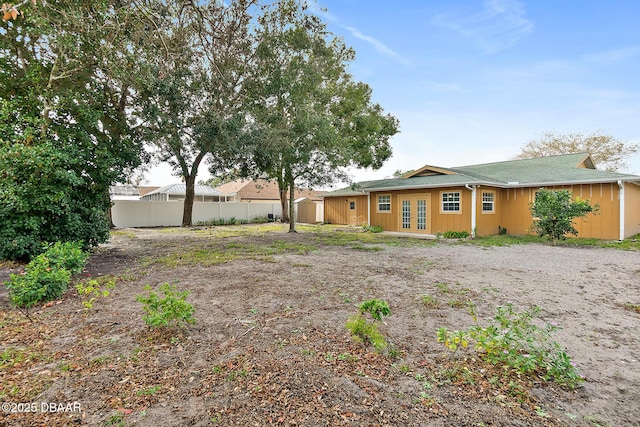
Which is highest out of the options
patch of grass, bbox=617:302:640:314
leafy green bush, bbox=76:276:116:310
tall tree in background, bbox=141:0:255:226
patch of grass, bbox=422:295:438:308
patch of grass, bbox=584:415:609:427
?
tall tree in background, bbox=141:0:255:226

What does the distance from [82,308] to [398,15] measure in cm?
895

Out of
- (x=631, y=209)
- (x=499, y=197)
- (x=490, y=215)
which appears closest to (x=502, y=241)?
(x=490, y=215)

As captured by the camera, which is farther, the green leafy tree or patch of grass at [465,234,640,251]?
the green leafy tree

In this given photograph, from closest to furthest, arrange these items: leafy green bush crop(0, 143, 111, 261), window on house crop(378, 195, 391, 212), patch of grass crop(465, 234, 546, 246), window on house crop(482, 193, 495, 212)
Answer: leafy green bush crop(0, 143, 111, 261), patch of grass crop(465, 234, 546, 246), window on house crop(482, 193, 495, 212), window on house crop(378, 195, 391, 212)

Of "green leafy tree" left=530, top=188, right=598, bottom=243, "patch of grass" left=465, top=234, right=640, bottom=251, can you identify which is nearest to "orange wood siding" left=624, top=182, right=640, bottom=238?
"patch of grass" left=465, top=234, right=640, bottom=251

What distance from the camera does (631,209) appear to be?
11.2 metres

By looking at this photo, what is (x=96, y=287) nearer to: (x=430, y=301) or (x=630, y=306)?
(x=430, y=301)

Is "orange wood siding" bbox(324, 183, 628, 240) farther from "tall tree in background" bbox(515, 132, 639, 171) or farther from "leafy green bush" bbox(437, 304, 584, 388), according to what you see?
"tall tree in background" bbox(515, 132, 639, 171)

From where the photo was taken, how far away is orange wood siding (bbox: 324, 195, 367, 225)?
18016 mm

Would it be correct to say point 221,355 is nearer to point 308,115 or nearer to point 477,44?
point 308,115

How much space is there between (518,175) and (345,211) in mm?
9321

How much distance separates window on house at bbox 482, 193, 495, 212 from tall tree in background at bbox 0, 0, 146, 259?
1200 cm

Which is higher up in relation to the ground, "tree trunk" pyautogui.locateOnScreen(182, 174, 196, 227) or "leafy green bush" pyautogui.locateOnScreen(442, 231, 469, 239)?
"tree trunk" pyautogui.locateOnScreen(182, 174, 196, 227)

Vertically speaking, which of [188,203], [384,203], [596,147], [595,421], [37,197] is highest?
[596,147]
